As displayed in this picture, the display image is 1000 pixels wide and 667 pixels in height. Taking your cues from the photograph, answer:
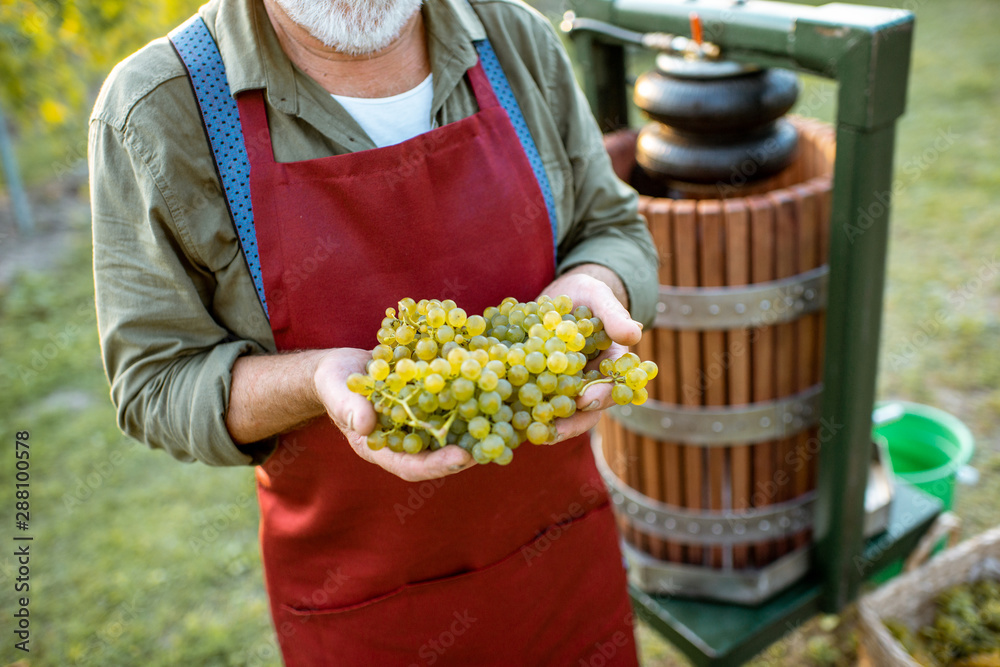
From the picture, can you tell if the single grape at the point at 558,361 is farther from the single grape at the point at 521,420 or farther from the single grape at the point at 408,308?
the single grape at the point at 408,308

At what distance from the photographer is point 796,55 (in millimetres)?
2123

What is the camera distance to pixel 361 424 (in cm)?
125

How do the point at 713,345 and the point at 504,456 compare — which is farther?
the point at 713,345

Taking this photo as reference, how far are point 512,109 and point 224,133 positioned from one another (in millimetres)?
598

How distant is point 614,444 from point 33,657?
2451 mm

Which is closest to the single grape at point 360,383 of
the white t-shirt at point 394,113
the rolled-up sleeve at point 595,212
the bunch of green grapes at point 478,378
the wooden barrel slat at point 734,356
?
the bunch of green grapes at point 478,378

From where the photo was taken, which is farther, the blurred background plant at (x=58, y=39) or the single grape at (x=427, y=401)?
the blurred background plant at (x=58, y=39)

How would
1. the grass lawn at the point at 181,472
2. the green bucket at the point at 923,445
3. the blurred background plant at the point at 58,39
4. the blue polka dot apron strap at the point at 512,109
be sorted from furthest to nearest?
the blurred background plant at the point at 58,39 → the grass lawn at the point at 181,472 → the green bucket at the point at 923,445 → the blue polka dot apron strap at the point at 512,109

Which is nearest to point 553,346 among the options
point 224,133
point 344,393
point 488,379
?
point 488,379

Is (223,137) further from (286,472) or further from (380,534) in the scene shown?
(380,534)

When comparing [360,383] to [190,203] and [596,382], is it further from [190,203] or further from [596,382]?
[190,203]

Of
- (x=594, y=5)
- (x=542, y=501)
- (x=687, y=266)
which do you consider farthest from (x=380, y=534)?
(x=594, y=5)

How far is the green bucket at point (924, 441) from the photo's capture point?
3.32m

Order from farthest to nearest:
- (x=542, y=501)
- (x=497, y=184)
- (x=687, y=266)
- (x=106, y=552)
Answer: (x=106, y=552), (x=687, y=266), (x=542, y=501), (x=497, y=184)
